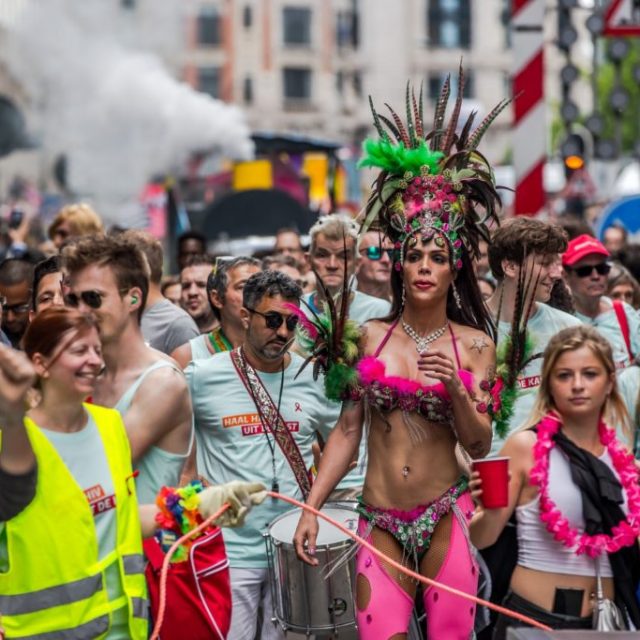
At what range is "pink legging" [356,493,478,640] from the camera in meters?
5.28

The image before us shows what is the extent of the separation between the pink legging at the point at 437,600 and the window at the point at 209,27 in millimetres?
74884

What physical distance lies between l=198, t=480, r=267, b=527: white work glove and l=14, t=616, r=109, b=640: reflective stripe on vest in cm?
45

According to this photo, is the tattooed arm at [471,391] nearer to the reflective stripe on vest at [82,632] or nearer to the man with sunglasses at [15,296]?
the reflective stripe on vest at [82,632]

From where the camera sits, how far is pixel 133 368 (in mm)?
5219

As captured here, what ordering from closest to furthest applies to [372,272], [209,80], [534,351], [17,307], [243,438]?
[243,438] → [534,351] → [17,307] → [372,272] → [209,80]

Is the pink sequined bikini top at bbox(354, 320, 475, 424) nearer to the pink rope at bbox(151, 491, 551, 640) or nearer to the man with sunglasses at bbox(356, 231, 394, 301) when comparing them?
the pink rope at bbox(151, 491, 551, 640)

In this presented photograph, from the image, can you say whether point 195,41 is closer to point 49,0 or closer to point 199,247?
point 49,0

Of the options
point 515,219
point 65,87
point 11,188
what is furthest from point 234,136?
point 515,219

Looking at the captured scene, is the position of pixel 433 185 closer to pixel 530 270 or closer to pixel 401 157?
pixel 401 157

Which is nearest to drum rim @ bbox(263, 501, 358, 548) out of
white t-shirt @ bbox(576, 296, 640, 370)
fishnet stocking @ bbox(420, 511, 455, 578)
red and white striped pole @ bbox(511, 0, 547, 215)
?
fishnet stocking @ bbox(420, 511, 455, 578)

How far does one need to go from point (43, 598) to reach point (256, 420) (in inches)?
74.2

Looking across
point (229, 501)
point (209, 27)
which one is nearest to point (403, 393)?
point (229, 501)

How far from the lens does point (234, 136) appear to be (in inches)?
1344

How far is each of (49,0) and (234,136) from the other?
24.5 ft
